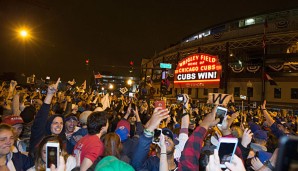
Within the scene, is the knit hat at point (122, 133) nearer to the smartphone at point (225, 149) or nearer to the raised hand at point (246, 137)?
the raised hand at point (246, 137)

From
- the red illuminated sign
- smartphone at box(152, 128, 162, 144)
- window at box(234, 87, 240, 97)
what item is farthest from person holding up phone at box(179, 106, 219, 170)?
window at box(234, 87, 240, 97)

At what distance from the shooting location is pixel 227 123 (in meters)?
4.29

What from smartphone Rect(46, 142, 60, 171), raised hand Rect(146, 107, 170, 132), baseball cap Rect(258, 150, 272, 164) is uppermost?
raised hand Rect(146, 107, 170, 132)

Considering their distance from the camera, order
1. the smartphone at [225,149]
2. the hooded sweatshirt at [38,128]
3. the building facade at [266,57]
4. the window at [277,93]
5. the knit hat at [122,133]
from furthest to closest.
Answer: the window at [277,93] → the building facade at [266,57] → the knit hat at [122,133] → the hooded sweatshirt at [38,128] → the smartphone at [225,149]

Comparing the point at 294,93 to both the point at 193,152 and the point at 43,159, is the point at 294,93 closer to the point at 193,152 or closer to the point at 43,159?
the point at 193,152

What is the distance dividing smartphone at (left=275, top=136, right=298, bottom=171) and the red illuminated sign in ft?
80.2

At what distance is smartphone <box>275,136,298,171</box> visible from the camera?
0.96 m

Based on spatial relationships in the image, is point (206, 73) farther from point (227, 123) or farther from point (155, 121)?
point (155, 121)

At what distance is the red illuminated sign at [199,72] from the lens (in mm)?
25094

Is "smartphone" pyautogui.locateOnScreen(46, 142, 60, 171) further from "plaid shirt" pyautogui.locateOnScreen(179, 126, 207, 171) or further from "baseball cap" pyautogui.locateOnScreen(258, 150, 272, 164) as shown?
"baseball cap" pyautogui.locateOnScreen(258, 150, 272, 164)

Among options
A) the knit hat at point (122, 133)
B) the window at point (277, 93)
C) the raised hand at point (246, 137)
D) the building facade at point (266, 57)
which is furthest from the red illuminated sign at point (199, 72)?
the raised hand at point (246, 137)

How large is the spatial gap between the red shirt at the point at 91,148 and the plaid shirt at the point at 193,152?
106 centimetres

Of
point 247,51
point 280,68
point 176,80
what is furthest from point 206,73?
point 247,51

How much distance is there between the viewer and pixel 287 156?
958 millimetres
